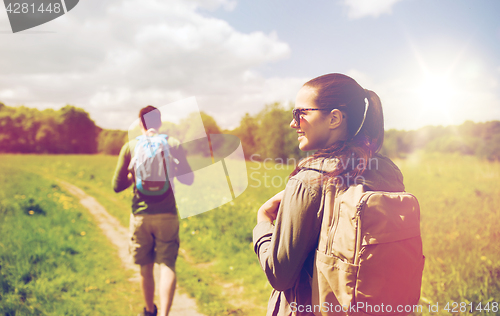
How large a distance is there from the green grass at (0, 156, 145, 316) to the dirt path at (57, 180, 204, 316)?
154 millimetres

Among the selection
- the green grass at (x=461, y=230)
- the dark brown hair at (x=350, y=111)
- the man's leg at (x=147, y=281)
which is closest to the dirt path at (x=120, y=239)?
the man's leg at (x=147, y=281)

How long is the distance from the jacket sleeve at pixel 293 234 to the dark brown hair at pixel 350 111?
15 centimetres

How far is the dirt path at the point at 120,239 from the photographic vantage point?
334cm

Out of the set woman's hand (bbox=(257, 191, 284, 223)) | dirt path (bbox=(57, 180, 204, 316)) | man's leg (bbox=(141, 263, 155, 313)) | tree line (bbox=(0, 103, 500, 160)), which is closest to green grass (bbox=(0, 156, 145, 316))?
dirt path (bbox=(57, 180, 204, 316))

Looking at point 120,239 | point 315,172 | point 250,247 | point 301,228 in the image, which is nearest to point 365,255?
point 301,228

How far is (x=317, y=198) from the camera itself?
1101 mm

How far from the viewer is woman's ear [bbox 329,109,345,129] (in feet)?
3.92

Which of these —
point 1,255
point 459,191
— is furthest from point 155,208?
point 459,191

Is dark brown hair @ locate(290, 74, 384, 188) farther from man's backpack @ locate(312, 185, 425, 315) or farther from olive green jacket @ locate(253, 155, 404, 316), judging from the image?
man's backpack @ locate(312, 185, 425, 315)

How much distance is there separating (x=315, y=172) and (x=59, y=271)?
429 centimetres

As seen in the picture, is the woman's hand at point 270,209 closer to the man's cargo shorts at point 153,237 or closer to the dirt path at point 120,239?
the man's cargo shorts at point 153,237

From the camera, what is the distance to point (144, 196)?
2812 mm

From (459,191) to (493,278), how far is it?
343 centimetres

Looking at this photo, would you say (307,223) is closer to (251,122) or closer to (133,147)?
(133,147)
